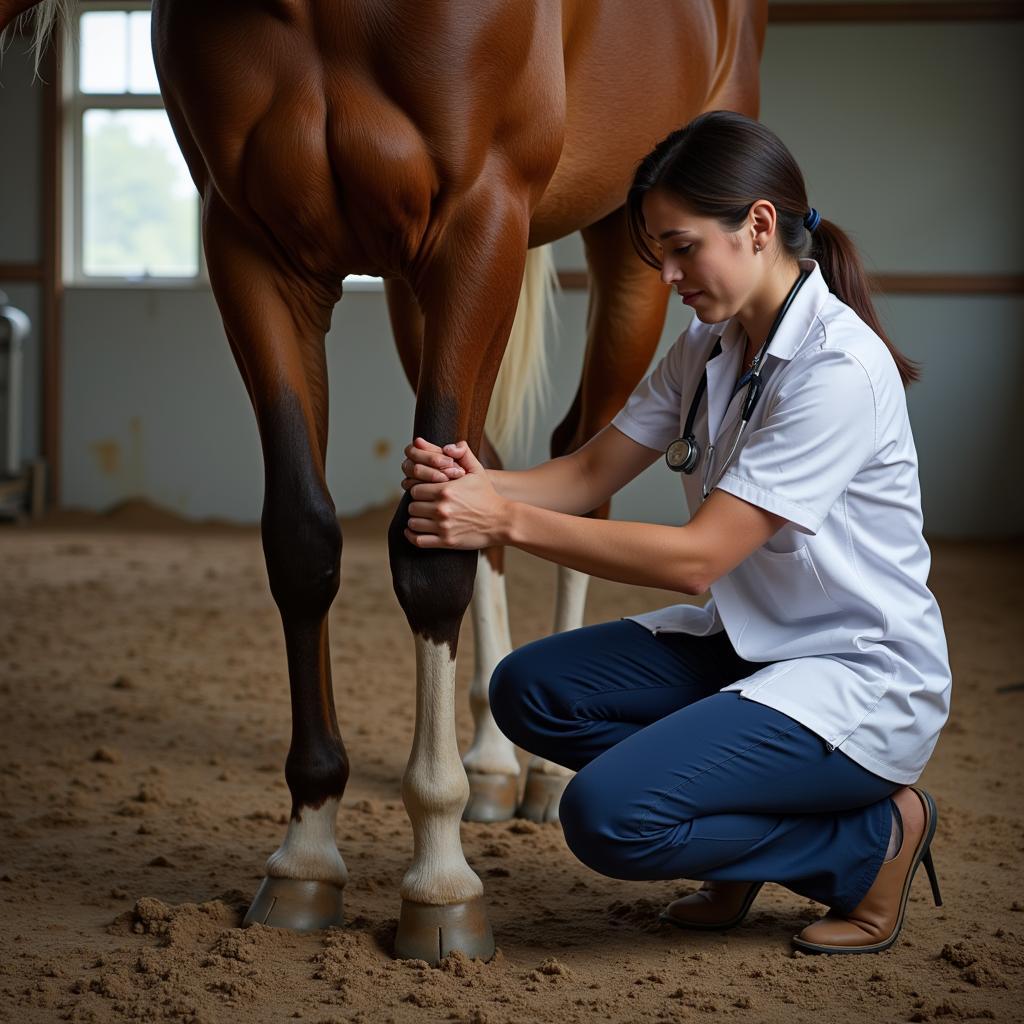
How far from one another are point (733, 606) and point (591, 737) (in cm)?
34

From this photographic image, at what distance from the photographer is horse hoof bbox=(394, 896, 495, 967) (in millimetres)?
1846

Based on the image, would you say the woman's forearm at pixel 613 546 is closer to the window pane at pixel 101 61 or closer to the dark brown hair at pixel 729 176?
the dark brown hair at pixel 729 176

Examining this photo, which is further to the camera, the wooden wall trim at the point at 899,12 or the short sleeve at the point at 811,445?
the wooden wall trim at the point at 899,12

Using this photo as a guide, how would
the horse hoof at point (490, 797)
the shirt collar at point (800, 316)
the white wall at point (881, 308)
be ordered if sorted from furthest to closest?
the white wall at point (881, 308) → the horse hoof at point (490, 797) → the shirt collar at point (800, 316)

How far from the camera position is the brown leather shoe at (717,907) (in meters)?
2.03

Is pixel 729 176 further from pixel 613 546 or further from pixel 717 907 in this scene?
pixel 717 907

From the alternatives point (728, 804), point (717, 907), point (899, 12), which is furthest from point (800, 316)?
point (899, 12)

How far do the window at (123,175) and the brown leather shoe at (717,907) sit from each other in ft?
22.7

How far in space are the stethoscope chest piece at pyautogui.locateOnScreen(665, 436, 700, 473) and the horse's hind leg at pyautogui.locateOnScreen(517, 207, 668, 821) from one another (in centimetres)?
101

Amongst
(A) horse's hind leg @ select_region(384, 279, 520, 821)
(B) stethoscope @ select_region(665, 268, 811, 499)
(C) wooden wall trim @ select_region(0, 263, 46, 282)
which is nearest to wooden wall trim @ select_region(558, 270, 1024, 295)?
(C) wooden wall trim @ select_region(0, 263, 46, 282)

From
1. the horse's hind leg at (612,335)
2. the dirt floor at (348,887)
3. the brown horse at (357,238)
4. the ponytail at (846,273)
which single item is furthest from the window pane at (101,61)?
the ponytail at (846,273)

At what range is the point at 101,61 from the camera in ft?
28.0

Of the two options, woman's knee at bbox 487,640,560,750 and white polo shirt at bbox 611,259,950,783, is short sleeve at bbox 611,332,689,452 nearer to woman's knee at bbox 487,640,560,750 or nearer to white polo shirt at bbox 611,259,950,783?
white polo shirt at bbox 611,259,950,783

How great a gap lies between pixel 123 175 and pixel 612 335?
21.9ft
